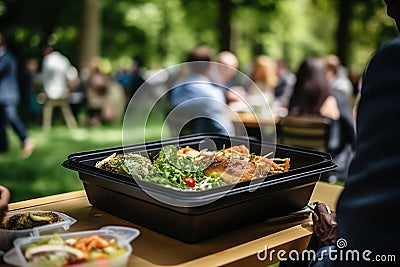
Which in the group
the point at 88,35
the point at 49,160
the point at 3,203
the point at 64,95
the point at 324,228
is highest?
the point at 88,35

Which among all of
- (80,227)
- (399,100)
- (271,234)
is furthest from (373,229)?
(80,227)

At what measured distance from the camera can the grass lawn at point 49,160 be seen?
213 inches

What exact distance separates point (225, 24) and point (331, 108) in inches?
336

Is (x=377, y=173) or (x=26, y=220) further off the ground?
(x=377, y=173)

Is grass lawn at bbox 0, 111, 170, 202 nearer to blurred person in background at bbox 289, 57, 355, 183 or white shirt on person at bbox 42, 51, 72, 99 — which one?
white shirt on person at bbox 42, 51, 72, 99

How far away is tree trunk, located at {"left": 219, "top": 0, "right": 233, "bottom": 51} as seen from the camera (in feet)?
42.7

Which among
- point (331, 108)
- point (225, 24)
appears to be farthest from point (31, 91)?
point (331, 108)

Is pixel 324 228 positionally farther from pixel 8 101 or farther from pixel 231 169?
pixel 8 101

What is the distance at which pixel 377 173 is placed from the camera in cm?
120

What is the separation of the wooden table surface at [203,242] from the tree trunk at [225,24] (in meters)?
11.4

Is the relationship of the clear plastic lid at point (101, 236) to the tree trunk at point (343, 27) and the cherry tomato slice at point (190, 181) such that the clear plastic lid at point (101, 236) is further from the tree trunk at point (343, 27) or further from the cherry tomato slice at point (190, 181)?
the tree trunk at point (343, 27)

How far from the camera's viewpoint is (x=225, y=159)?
5.77 ft

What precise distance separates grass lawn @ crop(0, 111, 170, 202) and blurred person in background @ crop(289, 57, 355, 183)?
6.86 feet

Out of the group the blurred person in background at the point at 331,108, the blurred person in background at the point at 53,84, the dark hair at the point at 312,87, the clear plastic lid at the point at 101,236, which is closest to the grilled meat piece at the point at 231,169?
the clear plastic lid at the point at 101,236
